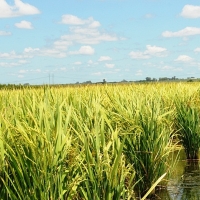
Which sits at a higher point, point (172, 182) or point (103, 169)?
point (103, 169)

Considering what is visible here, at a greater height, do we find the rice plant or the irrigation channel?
the rice plant

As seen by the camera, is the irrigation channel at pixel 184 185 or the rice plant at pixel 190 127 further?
the rice plant at pixel 190 127

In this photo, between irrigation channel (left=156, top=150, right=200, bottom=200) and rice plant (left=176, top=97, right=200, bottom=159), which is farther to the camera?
rice plant (left=176, top=97, right=200, bottom=159)

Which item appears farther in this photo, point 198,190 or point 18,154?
point 198,190

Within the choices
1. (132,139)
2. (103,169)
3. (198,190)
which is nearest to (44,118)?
(103,169)

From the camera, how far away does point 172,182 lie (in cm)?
647

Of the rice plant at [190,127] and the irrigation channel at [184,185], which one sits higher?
the rice plant at [190,127]

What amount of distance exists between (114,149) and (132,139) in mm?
1744

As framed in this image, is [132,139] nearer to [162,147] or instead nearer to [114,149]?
[162,147]

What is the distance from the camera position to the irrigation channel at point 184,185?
18.7 ft

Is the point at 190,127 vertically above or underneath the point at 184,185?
above

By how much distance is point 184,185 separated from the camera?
6281 mm

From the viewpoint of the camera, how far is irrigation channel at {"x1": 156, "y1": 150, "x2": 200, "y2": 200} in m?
5.71

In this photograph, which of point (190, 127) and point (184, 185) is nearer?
point (184, 185)
